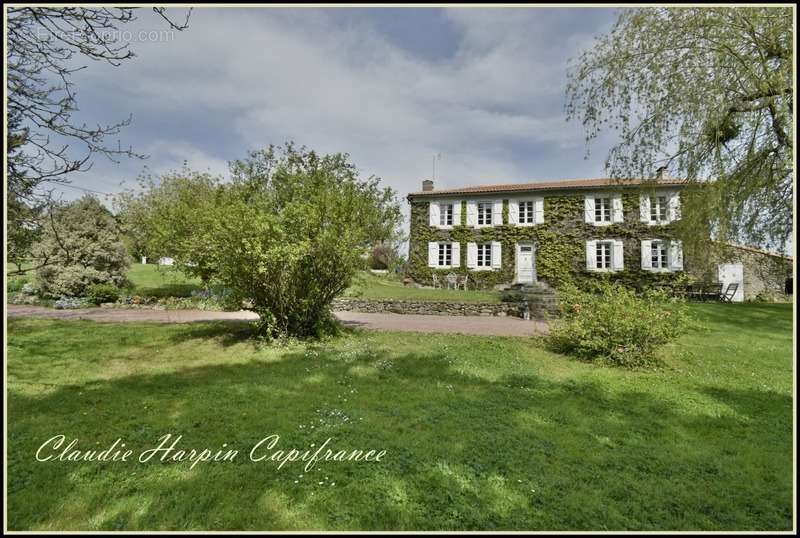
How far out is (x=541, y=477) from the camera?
330cm

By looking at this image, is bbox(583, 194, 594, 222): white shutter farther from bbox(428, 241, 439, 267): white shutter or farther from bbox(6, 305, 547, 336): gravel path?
bbox(6, 305, 547, 336): gravel path

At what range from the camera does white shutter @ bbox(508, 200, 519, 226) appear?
25484 mm

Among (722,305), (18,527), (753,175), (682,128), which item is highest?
(682,128)

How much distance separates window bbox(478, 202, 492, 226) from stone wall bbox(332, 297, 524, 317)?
1059 cm

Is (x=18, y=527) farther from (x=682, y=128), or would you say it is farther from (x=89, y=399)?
(x=682, y=128)

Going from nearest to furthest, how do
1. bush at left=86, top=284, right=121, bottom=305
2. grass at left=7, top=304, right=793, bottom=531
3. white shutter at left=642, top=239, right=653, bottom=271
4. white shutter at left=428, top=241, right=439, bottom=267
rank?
grass at left=7, top=304, right=793, bottom=531
bush at left=86, top=284, right=121, bottom=305
white shutter at left=642, top=239, right=653, bottom=271
white shutter at left=428, top=241, right=439, bottom=267

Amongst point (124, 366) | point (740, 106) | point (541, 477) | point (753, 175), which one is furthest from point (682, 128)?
point (124, 366)

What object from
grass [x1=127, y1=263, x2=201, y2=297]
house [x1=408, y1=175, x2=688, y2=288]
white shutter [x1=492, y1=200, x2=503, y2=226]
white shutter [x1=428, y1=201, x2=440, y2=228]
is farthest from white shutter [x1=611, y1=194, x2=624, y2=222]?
grass [x1=127, y1=263, x2=201, y2=297]

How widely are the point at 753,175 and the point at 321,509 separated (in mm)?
16500

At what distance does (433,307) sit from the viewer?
1659 cm

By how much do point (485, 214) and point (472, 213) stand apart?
837mm

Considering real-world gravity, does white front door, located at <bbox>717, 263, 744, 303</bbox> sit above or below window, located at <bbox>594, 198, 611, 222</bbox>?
below

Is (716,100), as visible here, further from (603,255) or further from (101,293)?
(101,293)

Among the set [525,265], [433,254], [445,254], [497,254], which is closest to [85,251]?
[433,254]
